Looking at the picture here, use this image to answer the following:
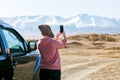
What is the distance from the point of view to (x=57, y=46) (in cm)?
771

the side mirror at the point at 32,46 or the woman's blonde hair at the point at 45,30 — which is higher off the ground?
the woman's blonde hair at the point at 45,30

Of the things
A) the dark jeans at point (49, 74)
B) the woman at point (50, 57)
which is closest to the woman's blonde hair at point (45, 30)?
the woman at point (50, 57)

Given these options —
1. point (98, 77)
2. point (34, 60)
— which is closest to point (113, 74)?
point (98, 77)

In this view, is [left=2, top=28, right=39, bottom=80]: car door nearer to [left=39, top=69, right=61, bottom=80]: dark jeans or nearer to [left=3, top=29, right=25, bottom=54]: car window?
[left=3, top=29, right=25, bottom=54]: car window

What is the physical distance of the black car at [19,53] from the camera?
6.54 meters

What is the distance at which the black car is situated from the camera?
6.54 m

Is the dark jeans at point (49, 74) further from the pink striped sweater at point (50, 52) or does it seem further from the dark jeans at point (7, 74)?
the dark jeans at point (7, 74)

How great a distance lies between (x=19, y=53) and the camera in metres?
7.21

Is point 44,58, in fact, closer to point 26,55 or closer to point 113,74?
point 26,55

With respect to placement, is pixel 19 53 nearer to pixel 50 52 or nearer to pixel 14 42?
pixel 14 42

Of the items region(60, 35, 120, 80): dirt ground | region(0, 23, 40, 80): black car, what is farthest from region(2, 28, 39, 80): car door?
region(60, 35, 120, 80): dirt ground

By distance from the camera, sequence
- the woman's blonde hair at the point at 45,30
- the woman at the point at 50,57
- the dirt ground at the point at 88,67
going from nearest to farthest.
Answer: the woman's blonde hair at the point at 45,30
the woman at the point at 50,57
the dirt ground at the point at 88,67

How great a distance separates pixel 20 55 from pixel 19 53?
5.6 inches

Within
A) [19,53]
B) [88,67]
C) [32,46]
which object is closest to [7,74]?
[19,53]
